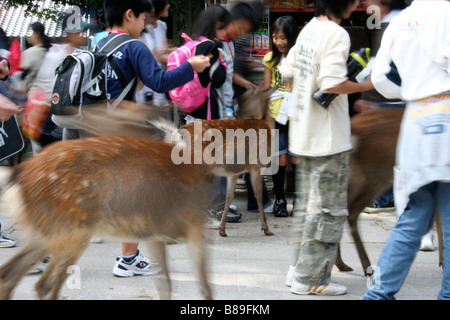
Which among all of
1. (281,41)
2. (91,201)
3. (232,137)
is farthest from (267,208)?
(91,201)

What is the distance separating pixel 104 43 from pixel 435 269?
297cm

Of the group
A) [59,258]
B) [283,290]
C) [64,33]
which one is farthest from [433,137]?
[64,33]

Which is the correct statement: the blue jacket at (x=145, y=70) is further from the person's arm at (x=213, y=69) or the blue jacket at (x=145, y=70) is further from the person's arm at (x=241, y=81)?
the person's arm at (x=241, y=81)

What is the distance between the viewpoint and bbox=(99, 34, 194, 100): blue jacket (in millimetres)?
3574

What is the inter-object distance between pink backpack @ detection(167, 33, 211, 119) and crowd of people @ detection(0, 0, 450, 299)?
0.28ft

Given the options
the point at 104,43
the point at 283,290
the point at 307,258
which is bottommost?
the point at 283,290

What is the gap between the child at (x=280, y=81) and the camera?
5727 millimetres

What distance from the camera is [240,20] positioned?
200 inches

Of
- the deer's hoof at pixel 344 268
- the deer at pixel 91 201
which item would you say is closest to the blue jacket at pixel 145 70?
the deer at pixel 91 201

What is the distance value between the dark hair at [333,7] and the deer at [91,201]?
1281mm

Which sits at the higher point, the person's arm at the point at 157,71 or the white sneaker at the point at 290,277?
the person's arm at the point at 157,71

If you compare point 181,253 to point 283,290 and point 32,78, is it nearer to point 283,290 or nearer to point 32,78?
point 283,290

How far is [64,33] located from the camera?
5320mm

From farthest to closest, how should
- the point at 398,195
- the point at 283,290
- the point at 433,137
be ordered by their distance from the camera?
the point at 283,290
the point at 398,195
the point at 433,137
